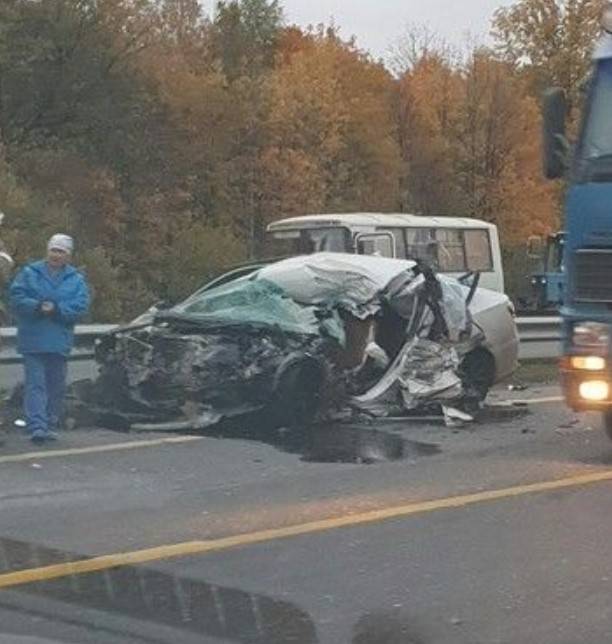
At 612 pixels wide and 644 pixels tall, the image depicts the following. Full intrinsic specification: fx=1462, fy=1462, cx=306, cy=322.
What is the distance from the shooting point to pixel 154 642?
570 cm

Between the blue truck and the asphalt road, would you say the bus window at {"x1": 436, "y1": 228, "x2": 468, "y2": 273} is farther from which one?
the blue truck

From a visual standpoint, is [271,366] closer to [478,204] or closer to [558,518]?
[558,518]

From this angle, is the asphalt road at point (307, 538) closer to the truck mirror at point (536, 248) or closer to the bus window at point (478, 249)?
the bus window at point (478, 249)

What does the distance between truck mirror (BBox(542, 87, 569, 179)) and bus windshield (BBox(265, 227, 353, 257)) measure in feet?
45.5

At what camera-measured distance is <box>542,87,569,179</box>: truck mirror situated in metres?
10.4

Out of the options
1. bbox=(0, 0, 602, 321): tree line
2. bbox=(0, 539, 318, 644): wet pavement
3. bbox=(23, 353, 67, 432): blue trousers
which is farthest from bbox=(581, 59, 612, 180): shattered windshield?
bbox=(0, 0, 602, 321): tree line

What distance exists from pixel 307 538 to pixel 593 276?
3191 mm

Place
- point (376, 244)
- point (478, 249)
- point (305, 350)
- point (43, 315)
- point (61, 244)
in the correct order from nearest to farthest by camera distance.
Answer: point (43, 315) → point (61, 244) → point (305, 350) → point (376, 244) → point (478, 249)

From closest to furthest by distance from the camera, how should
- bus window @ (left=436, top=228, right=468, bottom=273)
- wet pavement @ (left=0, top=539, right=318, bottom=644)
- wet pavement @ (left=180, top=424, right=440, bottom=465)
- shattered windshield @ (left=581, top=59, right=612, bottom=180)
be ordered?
wet pavement @ (left=0, top=539, right=318, bottom=644)
shattered windshield @ (left=581, top=59, right=612, bottom=180)
wet pavement @ (left=180, top=424, right=440, bottom=465)
bus window @ (left=436, top=228, right=468, bottom=273)

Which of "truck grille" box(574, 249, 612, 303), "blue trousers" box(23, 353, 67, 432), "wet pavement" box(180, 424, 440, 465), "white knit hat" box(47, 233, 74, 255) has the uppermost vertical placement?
"white knit hat" box(47, 233, 74, 255)

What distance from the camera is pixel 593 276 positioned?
985 centimetres

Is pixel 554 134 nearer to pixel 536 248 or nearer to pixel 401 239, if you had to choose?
pixel 401 239

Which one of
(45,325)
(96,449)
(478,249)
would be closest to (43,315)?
(45,325)

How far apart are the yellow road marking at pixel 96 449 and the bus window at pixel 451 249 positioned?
16.1 metres
